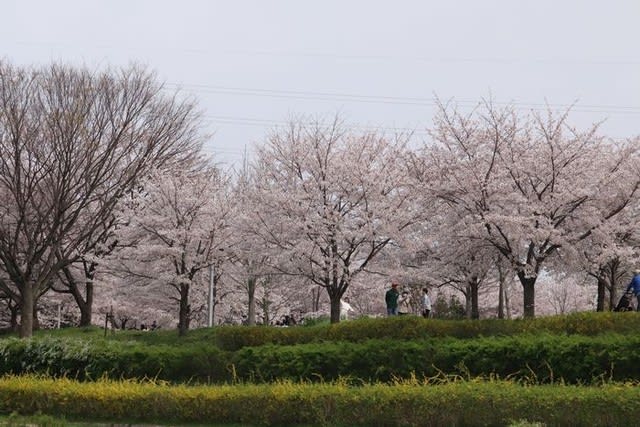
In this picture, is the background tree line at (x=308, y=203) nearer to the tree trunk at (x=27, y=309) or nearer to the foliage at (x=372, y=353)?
the tree trunk at (x=27, y=309)

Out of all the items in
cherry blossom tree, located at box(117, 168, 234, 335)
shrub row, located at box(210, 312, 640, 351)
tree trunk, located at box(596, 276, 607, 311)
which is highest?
cherry blossom tree, located at box(117, 168, 234, 335)

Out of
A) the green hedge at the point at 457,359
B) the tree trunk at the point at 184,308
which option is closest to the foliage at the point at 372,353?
the green hedge at the point at 457,359

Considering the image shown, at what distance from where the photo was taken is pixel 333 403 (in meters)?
9.07

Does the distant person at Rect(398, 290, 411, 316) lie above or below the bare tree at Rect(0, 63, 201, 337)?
below

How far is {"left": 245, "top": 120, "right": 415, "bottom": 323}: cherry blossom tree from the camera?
2033cm

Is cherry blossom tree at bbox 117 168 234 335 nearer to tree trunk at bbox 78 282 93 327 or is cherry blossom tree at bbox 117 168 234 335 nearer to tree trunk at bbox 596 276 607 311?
tree trunk at bbox 78 282 93 327

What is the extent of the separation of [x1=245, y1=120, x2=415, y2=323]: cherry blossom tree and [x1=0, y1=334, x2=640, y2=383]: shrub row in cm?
751

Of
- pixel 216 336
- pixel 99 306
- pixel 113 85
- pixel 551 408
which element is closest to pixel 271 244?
pixel 113 85

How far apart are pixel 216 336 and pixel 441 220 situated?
10.2 meters

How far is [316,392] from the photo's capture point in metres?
9.30

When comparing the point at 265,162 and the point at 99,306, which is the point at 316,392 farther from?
the point at 99,306

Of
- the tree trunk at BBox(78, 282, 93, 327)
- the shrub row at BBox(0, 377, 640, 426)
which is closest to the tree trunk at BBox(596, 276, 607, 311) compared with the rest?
the shrub row at BBox(0, 377, 640, 426)

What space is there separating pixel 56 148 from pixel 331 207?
816 centimetres

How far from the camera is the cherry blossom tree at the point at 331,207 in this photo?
20328 millimetres
